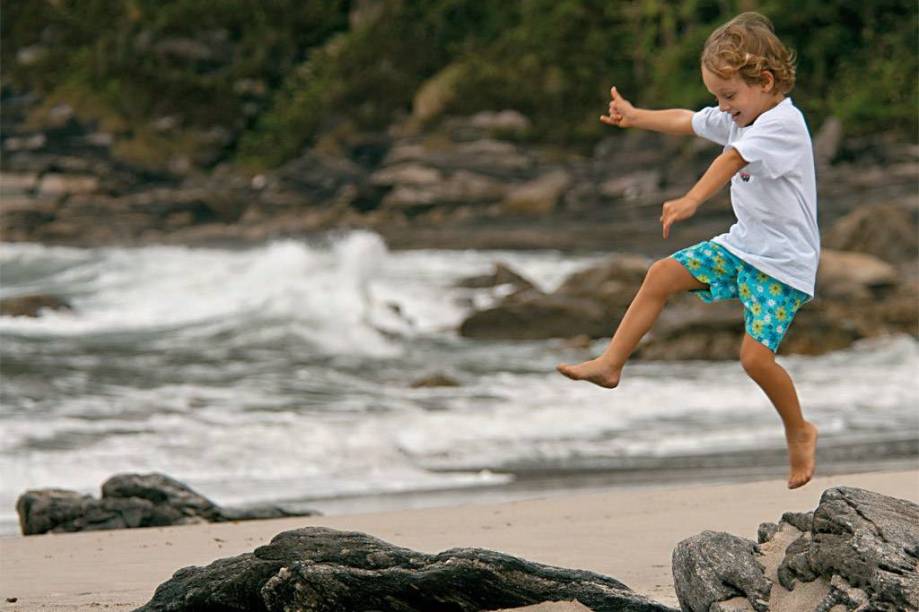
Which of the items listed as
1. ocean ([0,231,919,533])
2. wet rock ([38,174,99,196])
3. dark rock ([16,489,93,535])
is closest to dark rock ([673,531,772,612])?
dark rock ([16,489,93,535])

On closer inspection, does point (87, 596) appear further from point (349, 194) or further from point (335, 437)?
point (349, 194)

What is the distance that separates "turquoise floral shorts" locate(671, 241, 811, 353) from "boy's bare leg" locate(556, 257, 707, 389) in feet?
0.12

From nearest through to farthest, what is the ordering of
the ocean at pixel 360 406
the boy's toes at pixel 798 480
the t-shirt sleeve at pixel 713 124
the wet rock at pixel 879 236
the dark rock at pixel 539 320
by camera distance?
1. the t-shirt sleeve at pixel 713 124
2. the boy's toes at pixel 798 480
3. the ocean at pixel 360 406
4. the dark rock at pixel 539 320
5. the wet rock at pixel 879 236

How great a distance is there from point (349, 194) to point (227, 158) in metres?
7.04

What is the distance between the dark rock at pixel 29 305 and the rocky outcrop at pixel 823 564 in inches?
693

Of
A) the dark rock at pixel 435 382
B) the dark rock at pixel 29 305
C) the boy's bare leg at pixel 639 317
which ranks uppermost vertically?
the dark rock at pixel 29 305

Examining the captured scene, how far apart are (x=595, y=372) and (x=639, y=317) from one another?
218 mm

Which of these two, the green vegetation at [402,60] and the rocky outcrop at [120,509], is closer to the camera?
the rocky outcrop at [120,509]

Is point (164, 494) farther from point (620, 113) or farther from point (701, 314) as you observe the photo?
point (701, 314)

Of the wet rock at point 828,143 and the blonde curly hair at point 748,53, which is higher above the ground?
the wet rock at point 828,143

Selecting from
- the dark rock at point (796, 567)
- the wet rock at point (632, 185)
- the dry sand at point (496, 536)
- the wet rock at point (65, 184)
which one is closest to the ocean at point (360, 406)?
the dry sand at point (496, 536)

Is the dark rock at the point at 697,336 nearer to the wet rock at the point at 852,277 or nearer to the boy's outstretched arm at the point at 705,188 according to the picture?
the wet rock at the point at 852,277

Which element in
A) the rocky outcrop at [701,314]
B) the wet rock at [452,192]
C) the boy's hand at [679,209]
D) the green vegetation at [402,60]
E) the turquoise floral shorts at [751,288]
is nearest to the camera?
the boy's hand at [679,209]

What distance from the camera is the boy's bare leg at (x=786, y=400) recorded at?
493 cm
